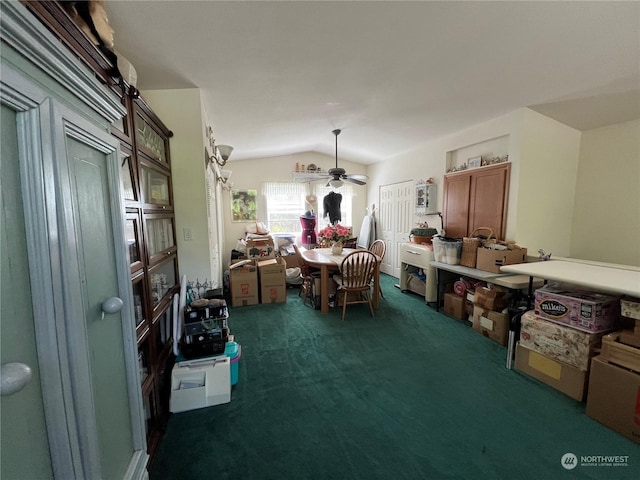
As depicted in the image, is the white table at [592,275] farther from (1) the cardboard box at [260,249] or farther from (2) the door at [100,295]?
(1) the cardboard box at [260,249]

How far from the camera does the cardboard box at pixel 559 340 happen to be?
1746mm

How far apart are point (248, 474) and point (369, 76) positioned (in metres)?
2.84

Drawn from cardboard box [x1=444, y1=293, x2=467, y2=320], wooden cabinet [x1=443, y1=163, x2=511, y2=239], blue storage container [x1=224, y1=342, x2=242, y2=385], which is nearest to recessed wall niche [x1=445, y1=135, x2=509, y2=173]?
wooden cabinet [x1=443, y1=163, x2=511, y2=239]

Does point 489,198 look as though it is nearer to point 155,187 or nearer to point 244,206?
point 155,187

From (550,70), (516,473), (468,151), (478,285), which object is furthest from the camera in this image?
(468,151)

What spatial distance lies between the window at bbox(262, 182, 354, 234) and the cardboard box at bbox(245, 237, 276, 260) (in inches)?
43.9

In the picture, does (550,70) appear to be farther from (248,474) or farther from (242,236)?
(242,236)

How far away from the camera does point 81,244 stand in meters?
0.66

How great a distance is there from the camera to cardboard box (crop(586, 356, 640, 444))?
4.88 ft

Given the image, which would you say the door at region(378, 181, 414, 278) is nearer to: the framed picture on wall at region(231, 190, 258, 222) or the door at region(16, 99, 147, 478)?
the framed picture on wall at region(231, 190, 258, 222)

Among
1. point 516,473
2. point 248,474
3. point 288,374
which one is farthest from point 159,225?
point 516,473

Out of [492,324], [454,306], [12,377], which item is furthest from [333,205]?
[12,377]

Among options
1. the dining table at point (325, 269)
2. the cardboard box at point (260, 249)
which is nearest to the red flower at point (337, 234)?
the dining table at point (325, 269)

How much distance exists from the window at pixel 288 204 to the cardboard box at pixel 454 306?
3.05m
